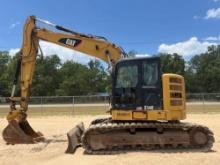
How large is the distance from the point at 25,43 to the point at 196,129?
23.1ft

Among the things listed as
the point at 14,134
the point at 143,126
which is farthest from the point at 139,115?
the point at 14,134

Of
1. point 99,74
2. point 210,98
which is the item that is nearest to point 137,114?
point 210,98

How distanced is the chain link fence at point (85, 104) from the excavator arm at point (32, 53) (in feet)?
63.0

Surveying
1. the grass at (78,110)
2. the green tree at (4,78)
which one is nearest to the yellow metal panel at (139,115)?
the grass at (78,110)

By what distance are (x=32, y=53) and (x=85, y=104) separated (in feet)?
84.3

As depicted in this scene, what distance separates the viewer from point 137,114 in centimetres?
1498

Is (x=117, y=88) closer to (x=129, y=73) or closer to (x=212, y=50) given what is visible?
(x=129, y=73)

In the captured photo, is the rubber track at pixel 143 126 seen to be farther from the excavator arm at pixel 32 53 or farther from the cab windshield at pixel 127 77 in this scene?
the excavator arm at pixel 32 53

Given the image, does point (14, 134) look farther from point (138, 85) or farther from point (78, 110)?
point (78, 110)

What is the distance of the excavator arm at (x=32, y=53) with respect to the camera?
55.9 feet

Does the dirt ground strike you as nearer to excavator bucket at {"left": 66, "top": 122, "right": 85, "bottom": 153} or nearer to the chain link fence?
excavator bucket at {"left": 66, "top": 122, "right": 85, "bottom": 153}

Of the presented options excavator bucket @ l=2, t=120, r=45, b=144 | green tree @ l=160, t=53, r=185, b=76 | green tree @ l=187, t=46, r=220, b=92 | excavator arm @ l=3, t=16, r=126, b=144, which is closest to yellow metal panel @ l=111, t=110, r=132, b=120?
excavator arm @ l=3, t=16, r=126, b=144

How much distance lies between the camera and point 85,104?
4316 centimetres

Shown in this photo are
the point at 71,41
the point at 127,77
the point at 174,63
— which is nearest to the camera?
the point at 127,77
